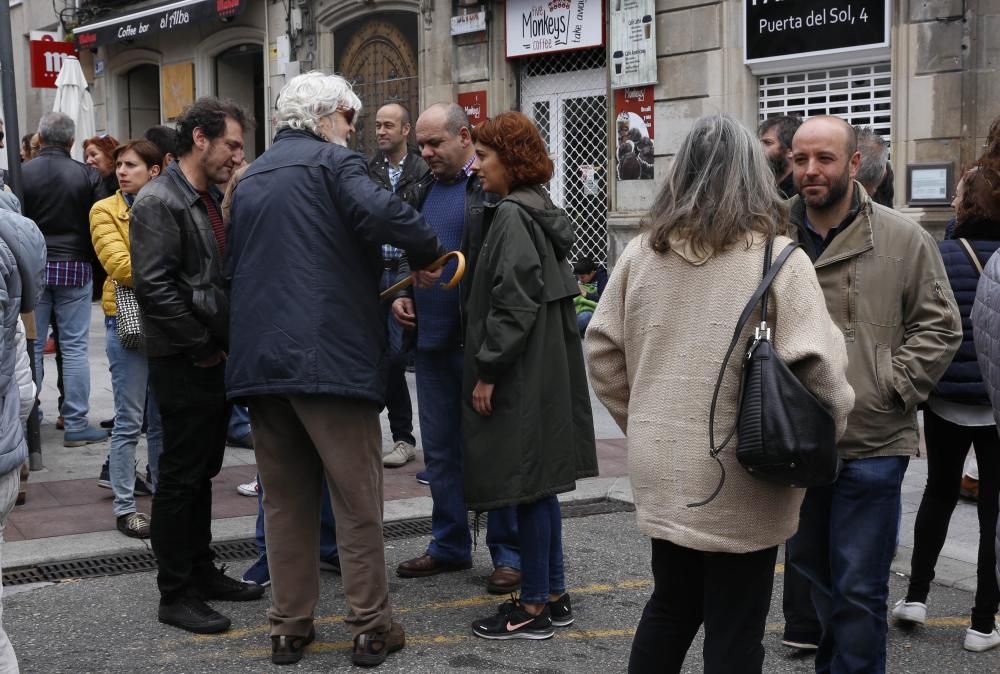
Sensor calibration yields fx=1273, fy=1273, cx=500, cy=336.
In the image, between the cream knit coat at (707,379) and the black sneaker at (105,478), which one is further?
the black sneaker at (105,478)

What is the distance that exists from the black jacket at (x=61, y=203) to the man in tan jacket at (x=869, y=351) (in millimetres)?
5825

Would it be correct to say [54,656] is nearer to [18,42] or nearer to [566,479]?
[566,479]

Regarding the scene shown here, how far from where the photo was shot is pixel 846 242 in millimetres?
3814

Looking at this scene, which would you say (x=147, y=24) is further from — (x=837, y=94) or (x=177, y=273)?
(x=177, y=273)

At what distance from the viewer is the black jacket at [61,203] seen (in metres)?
8.34

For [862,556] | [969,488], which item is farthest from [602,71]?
[862,556]

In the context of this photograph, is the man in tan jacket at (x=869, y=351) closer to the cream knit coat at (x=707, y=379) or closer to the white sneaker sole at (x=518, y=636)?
the cream knit coat at (x=707, y=379)

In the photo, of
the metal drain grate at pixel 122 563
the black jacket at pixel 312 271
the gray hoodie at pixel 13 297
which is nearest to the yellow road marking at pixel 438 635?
the metal drain grate at pixel 122 563

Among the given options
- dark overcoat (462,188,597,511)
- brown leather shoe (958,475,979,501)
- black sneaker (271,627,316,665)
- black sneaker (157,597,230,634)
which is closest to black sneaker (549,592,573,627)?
dark overcoat (462,188,597,511)

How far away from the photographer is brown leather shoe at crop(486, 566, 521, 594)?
5152mm

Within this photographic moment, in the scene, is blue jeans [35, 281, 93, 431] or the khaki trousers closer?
the khaki trousers

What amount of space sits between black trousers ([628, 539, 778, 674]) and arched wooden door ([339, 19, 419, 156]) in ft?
45.2

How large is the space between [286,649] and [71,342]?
453cm

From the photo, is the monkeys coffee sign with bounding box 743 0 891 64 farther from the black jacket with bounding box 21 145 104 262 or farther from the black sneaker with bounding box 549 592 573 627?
the black sneaker with bounding box 549 592 573 627
